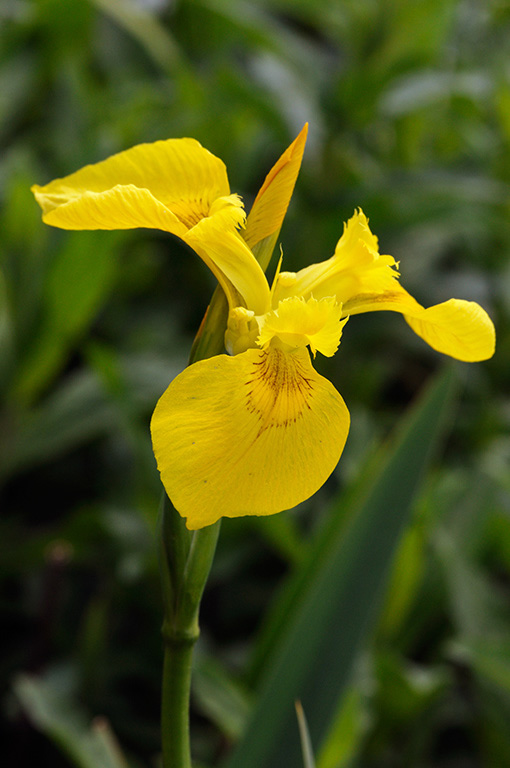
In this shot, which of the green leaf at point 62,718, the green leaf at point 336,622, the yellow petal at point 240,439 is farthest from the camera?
the green leaf at point 62,718

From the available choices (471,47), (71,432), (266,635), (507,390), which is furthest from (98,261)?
(471,47)

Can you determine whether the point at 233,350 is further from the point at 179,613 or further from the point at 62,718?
the point at 62,718

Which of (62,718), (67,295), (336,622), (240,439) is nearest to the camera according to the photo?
(240,439)

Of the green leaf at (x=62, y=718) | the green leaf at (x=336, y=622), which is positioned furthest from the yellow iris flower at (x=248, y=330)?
the green leaf at (x=62, y=718)

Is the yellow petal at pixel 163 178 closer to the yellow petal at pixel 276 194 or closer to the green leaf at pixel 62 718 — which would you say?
the yellow petal at pixel 276 194

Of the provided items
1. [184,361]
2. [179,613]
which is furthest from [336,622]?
[184,361]

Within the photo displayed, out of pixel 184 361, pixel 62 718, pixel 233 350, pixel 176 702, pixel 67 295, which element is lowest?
pixel 62 718

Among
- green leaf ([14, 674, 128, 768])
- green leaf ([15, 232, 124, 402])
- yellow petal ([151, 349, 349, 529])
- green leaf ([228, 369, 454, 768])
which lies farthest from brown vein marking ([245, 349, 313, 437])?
green leaf ([15, 232, 124, 402])
